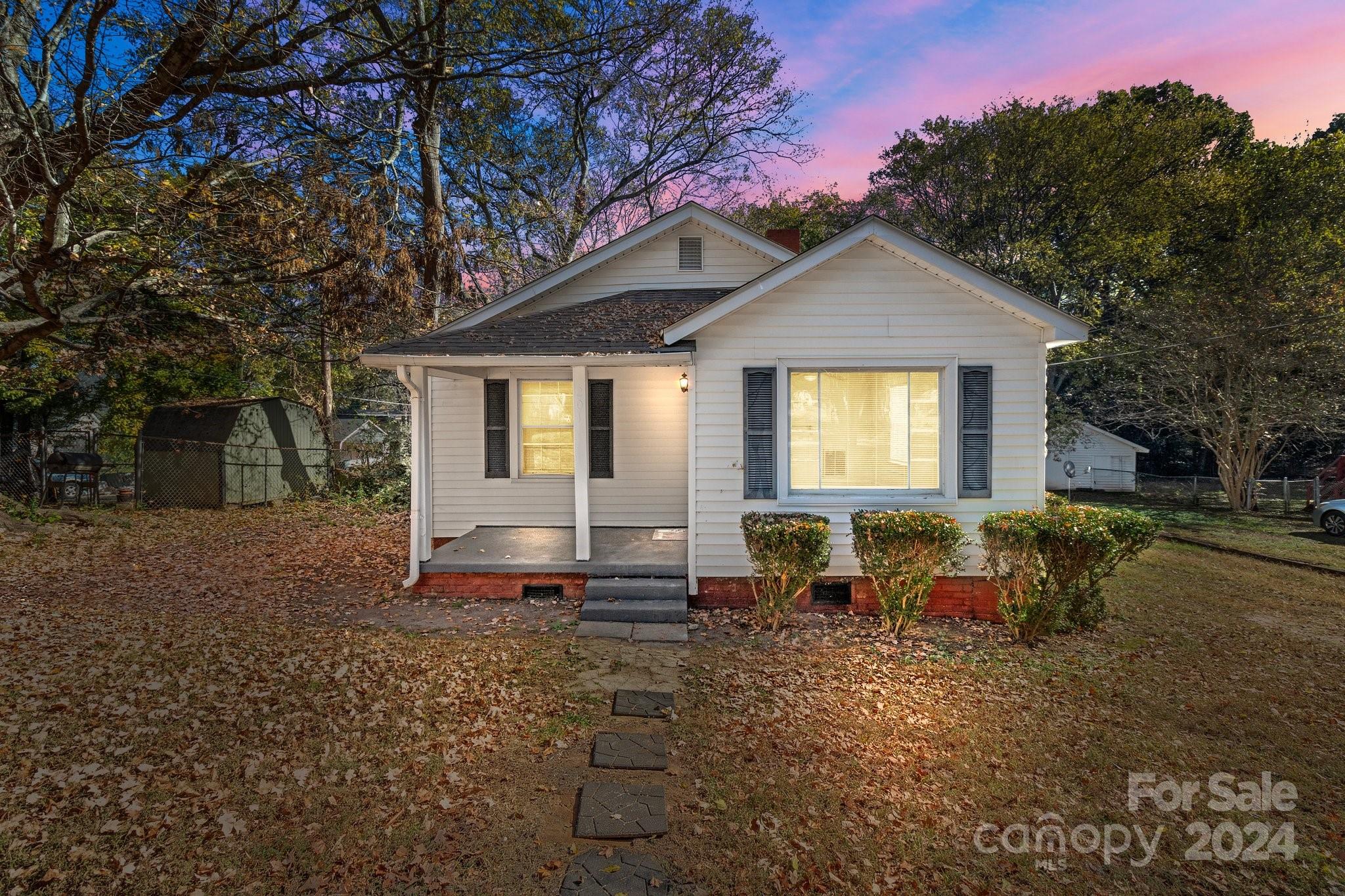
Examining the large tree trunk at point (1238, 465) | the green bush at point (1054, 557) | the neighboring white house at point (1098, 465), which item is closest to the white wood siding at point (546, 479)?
the green bush at point (1054, 557)

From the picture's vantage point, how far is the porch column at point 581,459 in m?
7.23

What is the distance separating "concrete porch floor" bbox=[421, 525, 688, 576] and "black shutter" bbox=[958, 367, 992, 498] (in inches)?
138

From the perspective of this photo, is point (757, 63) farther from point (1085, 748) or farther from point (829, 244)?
point (1085, 748)

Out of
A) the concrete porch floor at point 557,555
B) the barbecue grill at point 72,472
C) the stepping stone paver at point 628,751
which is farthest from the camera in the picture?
the barbecue grill at point 72,472

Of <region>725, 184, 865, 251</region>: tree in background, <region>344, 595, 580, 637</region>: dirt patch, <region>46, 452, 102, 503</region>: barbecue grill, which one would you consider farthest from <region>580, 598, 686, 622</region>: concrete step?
<region>725, 184, 865, 251</region>: tree in background

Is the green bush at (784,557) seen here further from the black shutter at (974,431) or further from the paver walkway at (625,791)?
the black shutter at (974,431)

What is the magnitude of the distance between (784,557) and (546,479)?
4.48 meters

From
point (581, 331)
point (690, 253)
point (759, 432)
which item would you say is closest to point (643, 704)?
point (759, 432)

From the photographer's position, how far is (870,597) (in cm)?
684

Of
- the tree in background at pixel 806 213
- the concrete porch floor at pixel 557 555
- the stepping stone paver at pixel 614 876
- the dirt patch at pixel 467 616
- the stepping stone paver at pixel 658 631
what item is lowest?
the stepping stone paver at pixel 658 631

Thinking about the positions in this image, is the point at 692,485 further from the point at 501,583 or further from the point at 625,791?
the point at 625,791

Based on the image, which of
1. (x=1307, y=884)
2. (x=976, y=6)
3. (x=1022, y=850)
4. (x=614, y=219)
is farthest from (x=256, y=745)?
(x=614, y=219)

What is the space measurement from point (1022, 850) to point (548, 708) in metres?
3.09

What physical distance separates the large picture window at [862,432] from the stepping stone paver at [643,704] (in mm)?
3300
